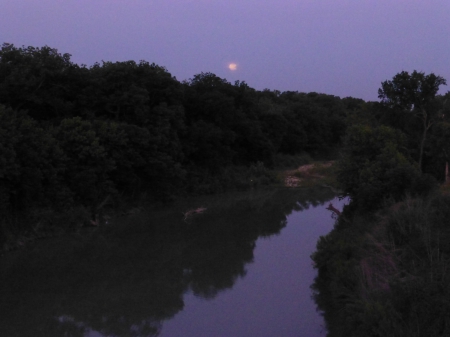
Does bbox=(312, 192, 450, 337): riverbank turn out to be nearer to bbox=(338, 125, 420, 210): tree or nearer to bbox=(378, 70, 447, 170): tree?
bbox=(338, 125, 420, 210): tree

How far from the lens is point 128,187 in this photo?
27266 mm

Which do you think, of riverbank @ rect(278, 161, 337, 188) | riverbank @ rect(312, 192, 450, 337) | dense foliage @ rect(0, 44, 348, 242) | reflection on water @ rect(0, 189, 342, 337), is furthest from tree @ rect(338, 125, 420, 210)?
riverbank @ rect(278, 161, 337, 188)

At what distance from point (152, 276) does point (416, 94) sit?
14.2 meters

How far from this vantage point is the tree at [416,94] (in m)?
23.1

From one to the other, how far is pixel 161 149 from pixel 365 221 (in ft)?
47.1

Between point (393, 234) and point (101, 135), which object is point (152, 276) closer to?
point (393, 234)

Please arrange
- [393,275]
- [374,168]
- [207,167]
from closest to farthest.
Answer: [393,275], [374,168], [207,167]

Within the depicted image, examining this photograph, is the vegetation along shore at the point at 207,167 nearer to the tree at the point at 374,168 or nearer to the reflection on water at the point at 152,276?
the tree at the point at 374,168

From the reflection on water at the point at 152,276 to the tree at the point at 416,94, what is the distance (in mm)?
6135

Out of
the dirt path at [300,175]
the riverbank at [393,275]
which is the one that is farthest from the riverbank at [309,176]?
the riverbank at [393,275]

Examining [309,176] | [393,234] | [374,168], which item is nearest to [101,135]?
[374,168]

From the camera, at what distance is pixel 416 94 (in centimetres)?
2333

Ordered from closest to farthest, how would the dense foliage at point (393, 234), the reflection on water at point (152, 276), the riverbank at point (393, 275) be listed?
the riverbank at point (393, 275) → the dense foliage at point (393, 234) → the reflection on water at point (152, 276)

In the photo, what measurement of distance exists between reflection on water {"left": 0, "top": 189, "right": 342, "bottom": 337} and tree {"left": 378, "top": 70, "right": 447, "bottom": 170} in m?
6.13
